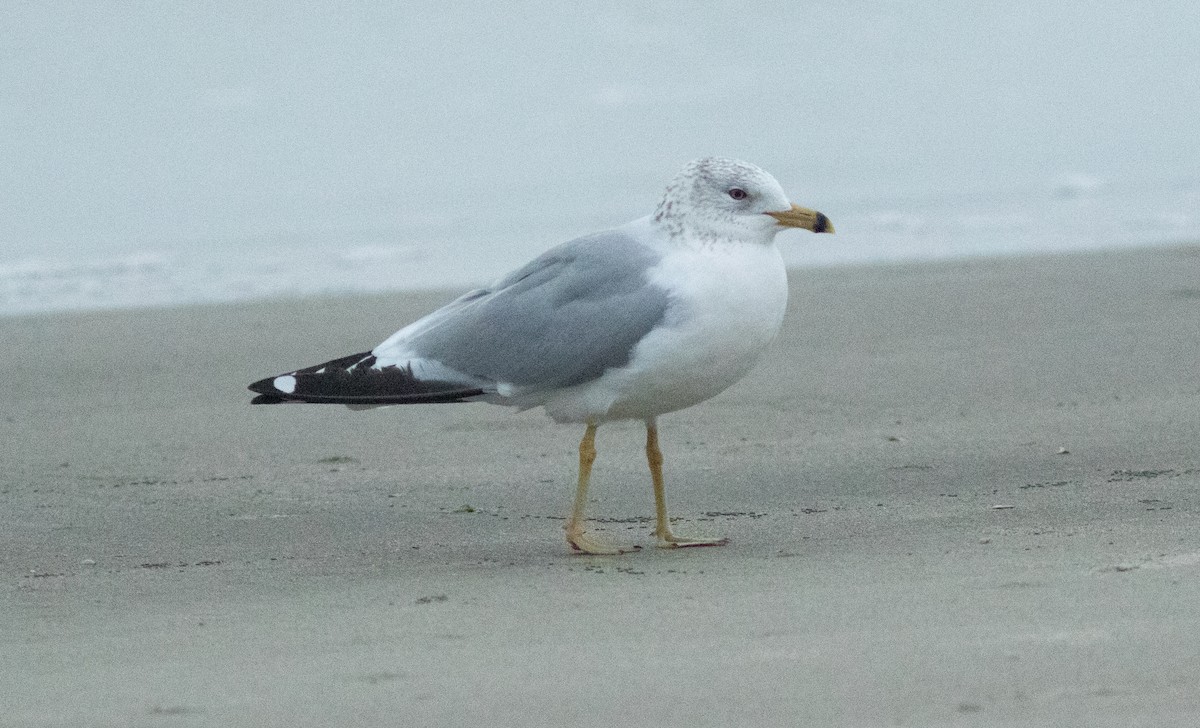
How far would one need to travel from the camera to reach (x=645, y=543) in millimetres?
4395

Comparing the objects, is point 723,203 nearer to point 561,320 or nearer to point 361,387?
point 561,320

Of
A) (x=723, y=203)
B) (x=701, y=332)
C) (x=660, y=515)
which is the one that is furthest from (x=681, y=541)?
(x=723, y=203)

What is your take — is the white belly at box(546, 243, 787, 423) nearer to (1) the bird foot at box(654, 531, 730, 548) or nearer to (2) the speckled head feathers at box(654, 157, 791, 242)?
(2) the speckled head feathers at box(654, 157, 791, 242)

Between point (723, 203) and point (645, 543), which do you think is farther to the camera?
point (645, 543)

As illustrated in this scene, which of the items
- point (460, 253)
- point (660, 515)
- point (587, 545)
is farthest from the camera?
point (460, 253)

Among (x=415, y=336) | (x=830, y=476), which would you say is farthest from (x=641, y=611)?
(x=830, y=476)

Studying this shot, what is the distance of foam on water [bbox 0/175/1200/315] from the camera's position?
471 inches

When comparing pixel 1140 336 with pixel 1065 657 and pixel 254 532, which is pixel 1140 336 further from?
pixel 1065 657

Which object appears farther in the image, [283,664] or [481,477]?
[481,477]

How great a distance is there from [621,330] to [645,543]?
624 millimetres

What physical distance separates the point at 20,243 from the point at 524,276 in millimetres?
12983

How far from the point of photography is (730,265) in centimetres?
412

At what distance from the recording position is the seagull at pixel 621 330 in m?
4.07

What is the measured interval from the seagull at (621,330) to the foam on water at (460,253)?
6959 mm
